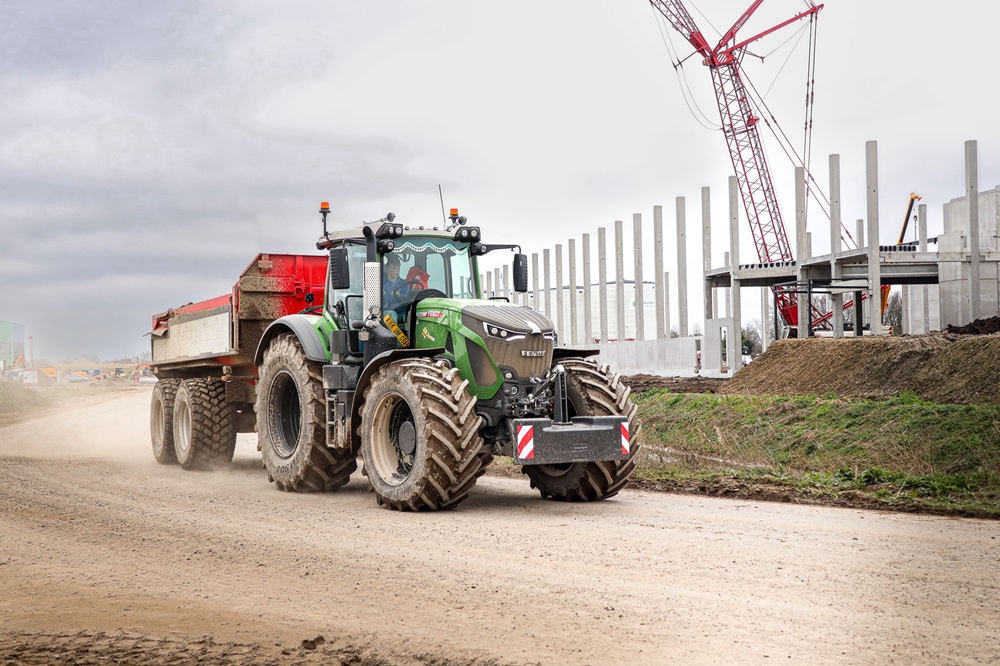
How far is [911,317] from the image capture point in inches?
1678

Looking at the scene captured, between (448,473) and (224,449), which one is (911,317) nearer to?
(224,449)

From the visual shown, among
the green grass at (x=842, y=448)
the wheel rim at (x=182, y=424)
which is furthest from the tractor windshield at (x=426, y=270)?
the wheel rim at (x=182, y=424)

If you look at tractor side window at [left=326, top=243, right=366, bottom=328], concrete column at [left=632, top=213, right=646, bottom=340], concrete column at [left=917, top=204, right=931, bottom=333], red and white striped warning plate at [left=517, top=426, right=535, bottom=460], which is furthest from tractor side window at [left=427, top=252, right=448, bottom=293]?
concrete column at [left=917, top=204, right=931, bottom=333]

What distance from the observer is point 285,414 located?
12.7 metres

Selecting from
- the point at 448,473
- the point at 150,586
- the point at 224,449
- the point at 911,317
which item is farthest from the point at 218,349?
the point at 911,317

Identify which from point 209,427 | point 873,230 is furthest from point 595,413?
point 873,230

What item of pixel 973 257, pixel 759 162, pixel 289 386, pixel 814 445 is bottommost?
pixel 814 445

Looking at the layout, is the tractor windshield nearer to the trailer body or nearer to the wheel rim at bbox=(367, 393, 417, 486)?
the wheel rim at bbox=(367, 393, 417, 486)

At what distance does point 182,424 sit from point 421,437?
7.87 m

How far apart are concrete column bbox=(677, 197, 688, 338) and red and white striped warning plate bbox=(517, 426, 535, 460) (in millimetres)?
25058

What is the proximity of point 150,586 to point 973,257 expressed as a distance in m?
25.8

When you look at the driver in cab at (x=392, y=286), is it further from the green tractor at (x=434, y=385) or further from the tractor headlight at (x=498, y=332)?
the tractor headlight at (x=498, y=332)

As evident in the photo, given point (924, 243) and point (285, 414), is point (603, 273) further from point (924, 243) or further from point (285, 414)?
point (285, 414)

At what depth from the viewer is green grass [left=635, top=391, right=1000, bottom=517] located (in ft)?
35.9
